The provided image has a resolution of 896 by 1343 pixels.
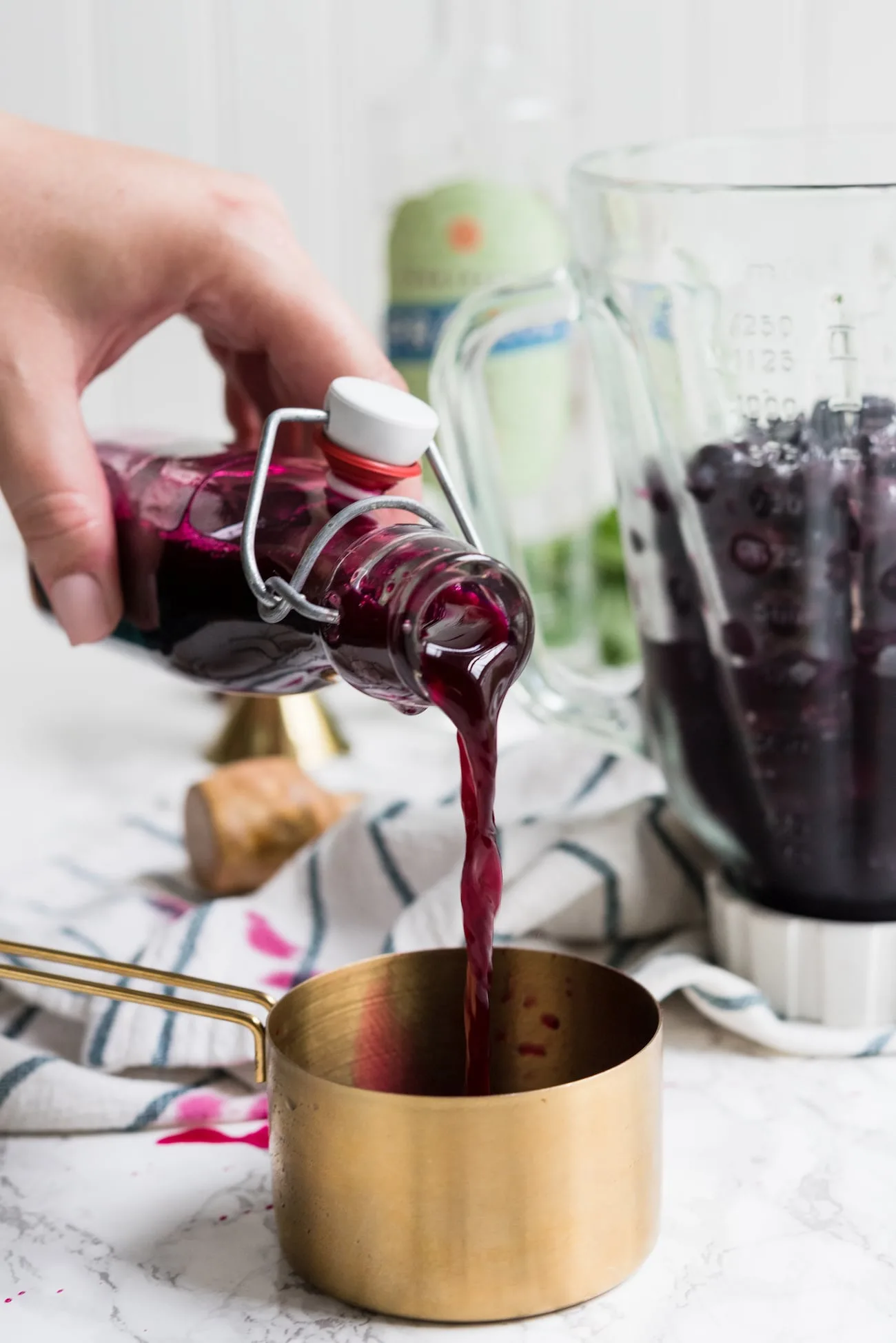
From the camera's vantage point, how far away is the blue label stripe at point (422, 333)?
3.64 ft

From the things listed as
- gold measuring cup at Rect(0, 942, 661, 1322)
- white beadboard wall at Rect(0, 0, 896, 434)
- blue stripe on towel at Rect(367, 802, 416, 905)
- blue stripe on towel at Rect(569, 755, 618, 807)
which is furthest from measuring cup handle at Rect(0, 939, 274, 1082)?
white beadboard wall at Rect(0, 0, 896, 434)

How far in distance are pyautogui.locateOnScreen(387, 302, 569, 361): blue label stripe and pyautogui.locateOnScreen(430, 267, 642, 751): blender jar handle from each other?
36cm

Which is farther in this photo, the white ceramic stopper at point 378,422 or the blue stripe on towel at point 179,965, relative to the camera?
the blue stripe on towel at point 179,965

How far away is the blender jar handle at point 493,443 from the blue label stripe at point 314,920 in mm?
122

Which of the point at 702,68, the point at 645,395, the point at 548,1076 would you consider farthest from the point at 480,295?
the point at 702,68

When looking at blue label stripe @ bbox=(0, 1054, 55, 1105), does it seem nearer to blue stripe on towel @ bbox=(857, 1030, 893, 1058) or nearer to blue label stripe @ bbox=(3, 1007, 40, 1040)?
blue label stripe @ bbox=(3, 1007, 40, 1040)

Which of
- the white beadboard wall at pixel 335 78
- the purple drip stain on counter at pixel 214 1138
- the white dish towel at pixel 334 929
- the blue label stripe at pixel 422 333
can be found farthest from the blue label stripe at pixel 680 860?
the white beadboard wall at pixel 335 78

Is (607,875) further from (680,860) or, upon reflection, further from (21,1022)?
(21,1022)

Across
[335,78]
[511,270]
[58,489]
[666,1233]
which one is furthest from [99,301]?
[335,78]

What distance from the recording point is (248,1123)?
63 centimetres

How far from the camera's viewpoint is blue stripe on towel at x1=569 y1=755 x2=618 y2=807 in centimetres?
84

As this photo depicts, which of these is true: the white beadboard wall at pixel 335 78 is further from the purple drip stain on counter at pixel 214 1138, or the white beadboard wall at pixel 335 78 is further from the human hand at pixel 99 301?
the purple drip stain on counter at pixel 214 1138

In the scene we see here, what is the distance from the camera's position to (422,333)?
1109 millimetres

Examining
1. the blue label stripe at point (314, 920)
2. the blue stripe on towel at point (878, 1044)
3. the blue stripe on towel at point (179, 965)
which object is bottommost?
the blue label stripe at point (314, 920)
